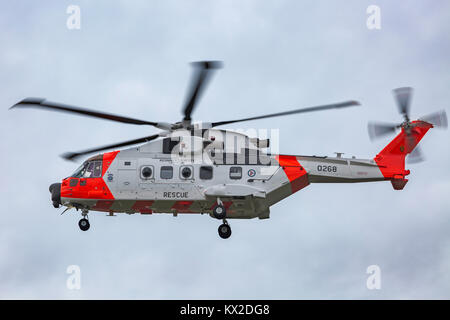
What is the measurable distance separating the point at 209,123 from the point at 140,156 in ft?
11.8

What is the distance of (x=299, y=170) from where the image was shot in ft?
104

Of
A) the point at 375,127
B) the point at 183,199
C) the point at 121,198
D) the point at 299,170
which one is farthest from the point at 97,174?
the point at 375,127

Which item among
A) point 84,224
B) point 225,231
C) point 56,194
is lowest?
point 225,231

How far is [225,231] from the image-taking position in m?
31.7

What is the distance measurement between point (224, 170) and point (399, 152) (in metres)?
7.35

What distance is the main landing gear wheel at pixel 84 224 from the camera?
107 ft

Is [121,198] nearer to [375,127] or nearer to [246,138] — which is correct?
[246,138]

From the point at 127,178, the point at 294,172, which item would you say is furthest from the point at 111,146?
the point at 294,172

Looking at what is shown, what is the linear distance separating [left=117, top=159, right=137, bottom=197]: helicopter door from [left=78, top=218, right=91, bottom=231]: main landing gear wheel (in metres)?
2.07

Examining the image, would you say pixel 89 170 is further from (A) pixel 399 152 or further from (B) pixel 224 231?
(A) pixel 399 152

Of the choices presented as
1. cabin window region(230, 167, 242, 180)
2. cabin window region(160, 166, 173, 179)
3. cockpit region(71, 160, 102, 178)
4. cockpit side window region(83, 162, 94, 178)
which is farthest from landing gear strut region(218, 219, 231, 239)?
cockpit side window region(83, 162, 94, 178)

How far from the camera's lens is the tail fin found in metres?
31.9
